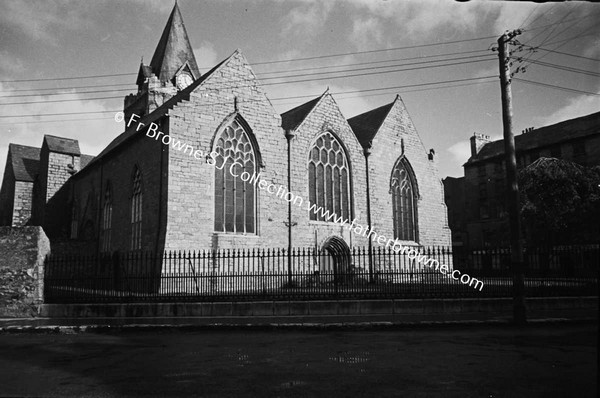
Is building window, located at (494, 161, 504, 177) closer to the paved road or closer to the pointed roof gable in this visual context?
the pointed roof gable

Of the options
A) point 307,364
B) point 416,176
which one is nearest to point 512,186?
point 307,364

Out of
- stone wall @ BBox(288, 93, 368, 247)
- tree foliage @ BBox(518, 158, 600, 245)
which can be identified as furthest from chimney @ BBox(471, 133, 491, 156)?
stone wall @ BBox(288, 93, 368, 247)

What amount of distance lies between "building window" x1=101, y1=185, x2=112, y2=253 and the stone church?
0.06m

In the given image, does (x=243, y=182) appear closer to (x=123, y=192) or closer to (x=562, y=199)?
(x=123, y=192)

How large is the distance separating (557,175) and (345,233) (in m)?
15.8

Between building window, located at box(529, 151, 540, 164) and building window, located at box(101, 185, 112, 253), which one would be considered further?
building window, located at box(529, 151, 540, 164)

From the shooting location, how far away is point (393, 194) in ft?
85.7

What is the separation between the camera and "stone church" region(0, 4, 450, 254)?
60.5 ft

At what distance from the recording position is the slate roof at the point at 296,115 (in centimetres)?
2296

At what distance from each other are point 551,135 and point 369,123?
23091mm

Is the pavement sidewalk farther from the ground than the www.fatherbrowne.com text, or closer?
closer

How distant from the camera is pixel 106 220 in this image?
2530 centimetres

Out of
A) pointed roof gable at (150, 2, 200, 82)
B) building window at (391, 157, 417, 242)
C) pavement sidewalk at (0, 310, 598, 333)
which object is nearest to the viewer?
pavement sidewalk at (0, 310, 598, 333)

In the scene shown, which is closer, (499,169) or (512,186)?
(512,186)
